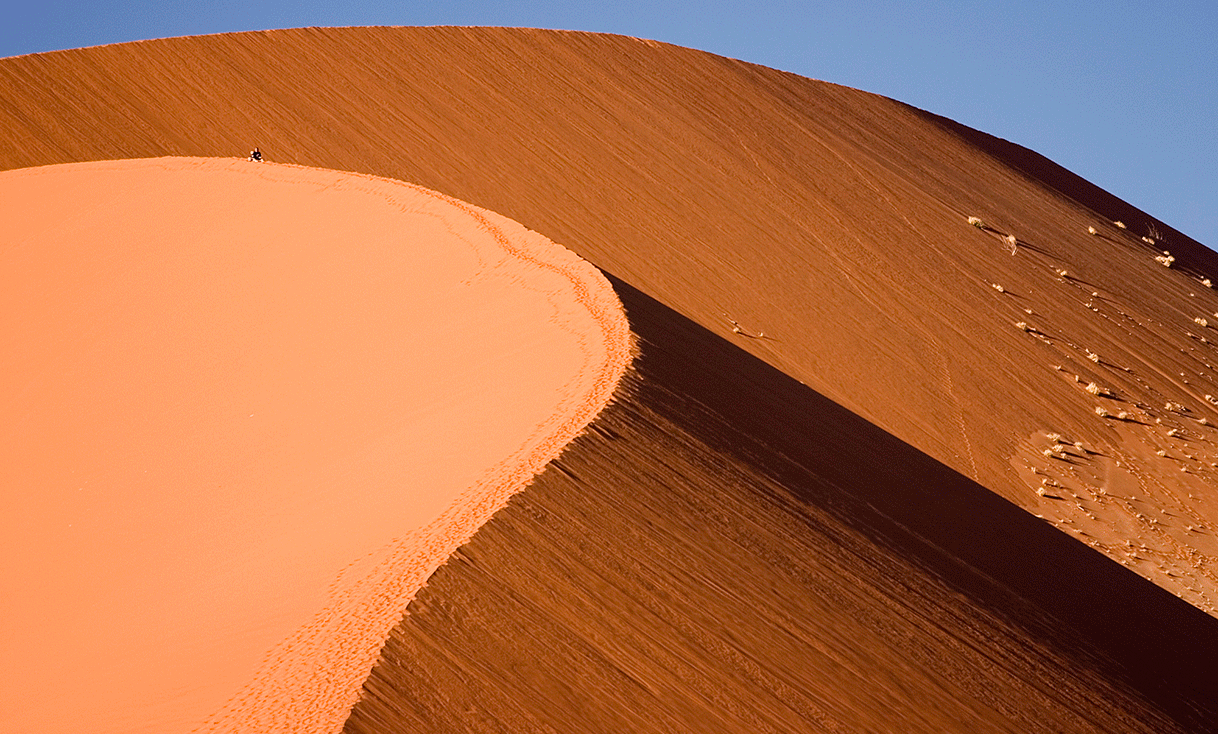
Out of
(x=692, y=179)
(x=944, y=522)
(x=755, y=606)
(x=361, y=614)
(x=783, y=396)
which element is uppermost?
(x=692, y=179)

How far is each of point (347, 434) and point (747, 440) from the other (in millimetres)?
2810

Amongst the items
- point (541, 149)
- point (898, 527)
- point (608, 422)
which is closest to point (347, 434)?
point (608, 422)

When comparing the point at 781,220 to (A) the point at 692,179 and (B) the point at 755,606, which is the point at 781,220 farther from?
(B) the point at 755,606

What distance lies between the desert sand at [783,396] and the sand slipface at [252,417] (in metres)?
0.50

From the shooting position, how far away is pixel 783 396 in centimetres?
988

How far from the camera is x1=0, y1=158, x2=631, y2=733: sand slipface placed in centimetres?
536

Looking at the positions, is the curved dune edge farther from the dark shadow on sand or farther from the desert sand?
the dark shadow on sand

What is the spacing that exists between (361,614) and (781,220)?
56.5 feet

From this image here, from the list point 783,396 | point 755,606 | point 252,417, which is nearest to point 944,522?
point 783,396

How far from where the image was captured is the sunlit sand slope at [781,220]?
1642 cm

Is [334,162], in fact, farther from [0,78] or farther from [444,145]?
[0,78]

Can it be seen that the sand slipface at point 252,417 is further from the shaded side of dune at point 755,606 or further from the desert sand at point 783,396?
the desert sand at point 783,396

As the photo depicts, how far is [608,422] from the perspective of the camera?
7.25 metres

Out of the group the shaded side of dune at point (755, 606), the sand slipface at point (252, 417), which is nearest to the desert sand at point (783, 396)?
the shaded side of dune at point (755, 606)
